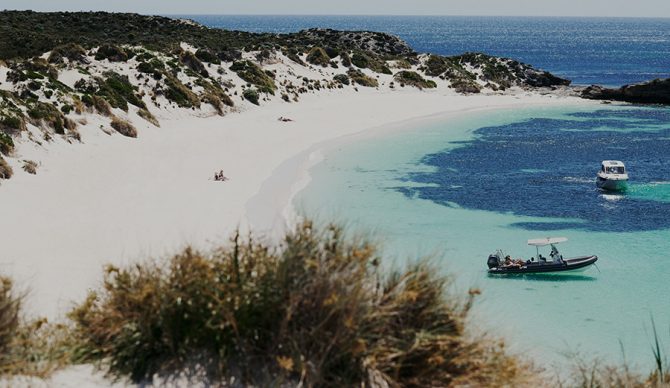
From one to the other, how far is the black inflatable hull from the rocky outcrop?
57216 mm

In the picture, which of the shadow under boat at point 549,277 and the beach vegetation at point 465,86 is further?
the beach vegetation at point 465,86

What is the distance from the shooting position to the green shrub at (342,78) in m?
66.4

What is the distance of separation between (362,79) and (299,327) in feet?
208

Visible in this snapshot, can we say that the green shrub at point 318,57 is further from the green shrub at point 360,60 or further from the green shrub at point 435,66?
the green shrub at point 435,66

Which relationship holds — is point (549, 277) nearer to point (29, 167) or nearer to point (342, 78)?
point (29, 167)

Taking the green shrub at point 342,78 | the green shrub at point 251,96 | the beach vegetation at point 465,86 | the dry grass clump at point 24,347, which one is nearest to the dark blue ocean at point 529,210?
the dry grass clump at point 24,347

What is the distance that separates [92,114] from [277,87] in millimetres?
24996

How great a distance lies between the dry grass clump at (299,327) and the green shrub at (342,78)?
5985 cm

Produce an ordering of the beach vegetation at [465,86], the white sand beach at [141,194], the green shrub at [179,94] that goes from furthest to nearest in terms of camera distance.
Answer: the beach vegetation at [465,86] < the green shrub at [179,94] < the white sand beach at [141,194]

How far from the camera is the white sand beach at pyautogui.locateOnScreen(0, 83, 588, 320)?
1570 centimetres

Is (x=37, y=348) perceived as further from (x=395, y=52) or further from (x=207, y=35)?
(x=395, y=52)

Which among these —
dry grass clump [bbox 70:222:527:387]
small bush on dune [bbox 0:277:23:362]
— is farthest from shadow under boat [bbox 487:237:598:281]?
small bush on dune [bbox 0:277:23:362]

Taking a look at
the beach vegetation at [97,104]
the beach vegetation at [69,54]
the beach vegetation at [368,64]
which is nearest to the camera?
the beach vegetation at [97,104]

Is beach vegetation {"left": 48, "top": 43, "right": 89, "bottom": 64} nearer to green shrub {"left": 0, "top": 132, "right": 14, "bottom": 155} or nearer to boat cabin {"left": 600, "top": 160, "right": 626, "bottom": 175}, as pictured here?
green shrub {"left": 0, "top": 132, "right": 14, "bottom": 155}
